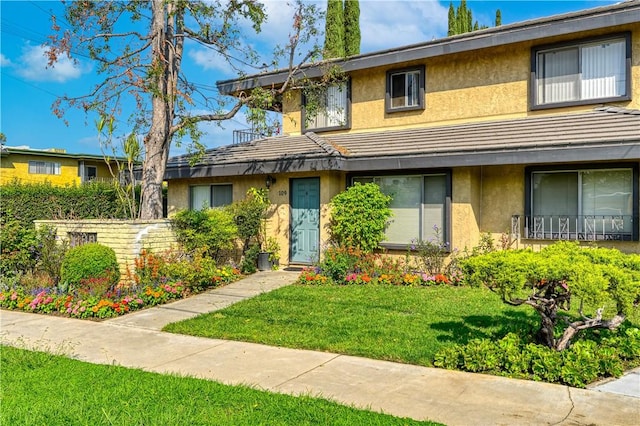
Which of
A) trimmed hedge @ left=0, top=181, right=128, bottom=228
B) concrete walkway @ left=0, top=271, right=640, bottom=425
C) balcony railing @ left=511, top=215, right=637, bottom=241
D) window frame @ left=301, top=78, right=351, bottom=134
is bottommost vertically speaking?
concrete walkway @ left=0, top=271, right=640, bottom=425

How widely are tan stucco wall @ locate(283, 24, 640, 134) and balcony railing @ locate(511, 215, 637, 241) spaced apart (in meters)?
2.77

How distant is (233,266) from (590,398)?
10.1 metres

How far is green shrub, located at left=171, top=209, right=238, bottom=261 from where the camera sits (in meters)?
11.9

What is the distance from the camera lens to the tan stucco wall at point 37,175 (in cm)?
3186

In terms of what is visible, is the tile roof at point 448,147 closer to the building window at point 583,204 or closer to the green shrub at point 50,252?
the building window at point 583,204

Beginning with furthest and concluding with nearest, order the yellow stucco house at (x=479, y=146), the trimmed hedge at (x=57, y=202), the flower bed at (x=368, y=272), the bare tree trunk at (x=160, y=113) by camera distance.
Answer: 1. the trimmed hedge at (x=57, y=202)
2. the bare tree trunk at (x=160, y=113)
3. the flower bed at (x=368, y=272)
4. the yellow stucco house at (x=479, y=146)

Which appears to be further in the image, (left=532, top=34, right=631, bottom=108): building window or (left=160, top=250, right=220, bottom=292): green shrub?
(left=532, top=34, right=631, bottom=108): building window

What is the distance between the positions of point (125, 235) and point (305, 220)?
483cm

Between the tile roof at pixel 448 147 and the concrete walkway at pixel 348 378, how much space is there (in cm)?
591

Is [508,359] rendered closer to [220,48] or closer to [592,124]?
[592,124]

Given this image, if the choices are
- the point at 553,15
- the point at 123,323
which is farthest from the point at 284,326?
the point at 553,15

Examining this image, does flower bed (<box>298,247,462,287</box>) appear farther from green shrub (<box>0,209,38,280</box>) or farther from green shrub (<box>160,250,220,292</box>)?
green shrub (<box>0,209,38,280</box>)

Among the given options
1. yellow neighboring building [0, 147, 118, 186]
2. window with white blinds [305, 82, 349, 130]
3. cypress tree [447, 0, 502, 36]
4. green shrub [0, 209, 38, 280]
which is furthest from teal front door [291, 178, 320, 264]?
cypress tree [447, 0, 502, 36]

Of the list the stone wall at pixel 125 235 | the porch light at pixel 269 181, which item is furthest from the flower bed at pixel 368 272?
the stone wall at pixel 125 235
